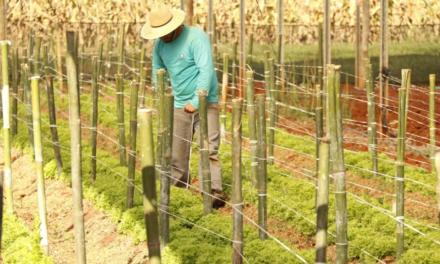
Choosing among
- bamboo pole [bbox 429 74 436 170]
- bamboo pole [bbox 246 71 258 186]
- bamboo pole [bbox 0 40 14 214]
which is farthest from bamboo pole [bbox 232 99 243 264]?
bamboo pole [bbox 429 74 436 170]

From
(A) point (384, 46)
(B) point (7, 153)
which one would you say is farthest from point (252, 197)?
(A) point (384, 46)

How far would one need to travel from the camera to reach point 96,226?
28.4ft

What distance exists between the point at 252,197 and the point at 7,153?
187cm

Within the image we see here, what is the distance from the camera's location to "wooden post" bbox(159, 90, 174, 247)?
739cm

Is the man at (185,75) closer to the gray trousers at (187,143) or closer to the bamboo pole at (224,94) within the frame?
the gray trousers at (187,143)

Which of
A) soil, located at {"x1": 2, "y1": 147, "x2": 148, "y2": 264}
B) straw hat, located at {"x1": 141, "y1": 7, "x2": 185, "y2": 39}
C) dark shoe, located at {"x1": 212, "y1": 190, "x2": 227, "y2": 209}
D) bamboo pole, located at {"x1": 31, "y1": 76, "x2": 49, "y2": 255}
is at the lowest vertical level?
soil, located at {"x1": 2, "y1": 147, "x2": 148, "y2": 264}

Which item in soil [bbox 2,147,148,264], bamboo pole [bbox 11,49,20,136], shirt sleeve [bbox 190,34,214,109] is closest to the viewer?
soil [bbox 2,147,148,264]

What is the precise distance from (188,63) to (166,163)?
1485mm

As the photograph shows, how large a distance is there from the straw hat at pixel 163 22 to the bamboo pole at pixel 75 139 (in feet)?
9.13

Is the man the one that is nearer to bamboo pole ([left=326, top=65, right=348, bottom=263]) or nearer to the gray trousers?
the gray trousers

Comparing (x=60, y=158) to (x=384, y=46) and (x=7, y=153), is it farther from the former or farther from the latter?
(x=384, y=46)

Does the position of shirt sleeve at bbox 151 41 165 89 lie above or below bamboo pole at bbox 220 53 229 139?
above

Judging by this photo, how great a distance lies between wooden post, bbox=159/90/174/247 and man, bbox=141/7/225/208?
1002mm

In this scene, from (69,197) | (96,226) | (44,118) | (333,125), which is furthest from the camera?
(44,118)
